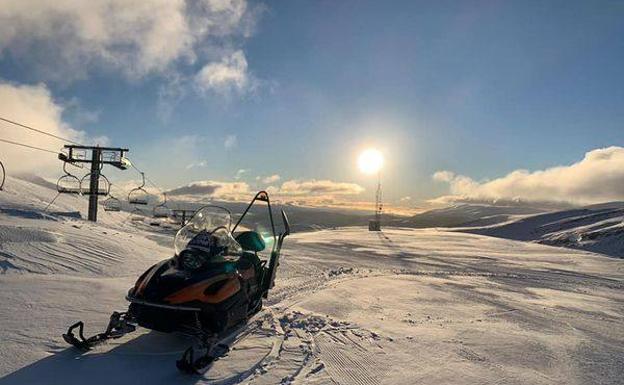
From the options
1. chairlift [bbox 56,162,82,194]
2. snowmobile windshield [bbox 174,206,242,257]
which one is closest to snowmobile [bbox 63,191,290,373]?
snowmobile windshield [bbox 174,206,242,257]

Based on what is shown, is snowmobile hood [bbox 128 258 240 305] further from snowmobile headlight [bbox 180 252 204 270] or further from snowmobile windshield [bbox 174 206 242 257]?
snowmobile windshield [bbox 174 206 242 257]

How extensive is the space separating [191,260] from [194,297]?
587 mm

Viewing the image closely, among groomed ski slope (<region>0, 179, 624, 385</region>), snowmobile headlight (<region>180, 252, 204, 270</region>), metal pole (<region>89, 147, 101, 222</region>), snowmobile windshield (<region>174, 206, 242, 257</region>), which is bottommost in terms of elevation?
groomed ski slope (<region>0, 179, 624, 385</region>)

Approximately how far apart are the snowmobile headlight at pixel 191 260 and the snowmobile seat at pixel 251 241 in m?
1.96

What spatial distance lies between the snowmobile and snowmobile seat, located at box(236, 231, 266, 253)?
3.28 feet

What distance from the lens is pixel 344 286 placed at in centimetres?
1012

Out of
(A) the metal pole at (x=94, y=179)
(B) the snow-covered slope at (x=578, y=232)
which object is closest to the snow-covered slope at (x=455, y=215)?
(B) the snow-covered slope at (x=578, y=232)

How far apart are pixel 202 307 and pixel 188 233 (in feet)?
5.03

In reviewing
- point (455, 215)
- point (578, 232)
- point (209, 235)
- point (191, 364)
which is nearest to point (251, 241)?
point (209, 235)

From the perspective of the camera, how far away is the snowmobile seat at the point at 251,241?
23.7 ft

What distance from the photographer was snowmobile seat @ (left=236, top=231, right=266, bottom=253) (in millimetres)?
7238

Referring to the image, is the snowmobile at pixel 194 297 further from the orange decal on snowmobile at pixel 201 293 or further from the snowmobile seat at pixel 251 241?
the snowmobile seat at pixel 251 241

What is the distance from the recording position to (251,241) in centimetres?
732


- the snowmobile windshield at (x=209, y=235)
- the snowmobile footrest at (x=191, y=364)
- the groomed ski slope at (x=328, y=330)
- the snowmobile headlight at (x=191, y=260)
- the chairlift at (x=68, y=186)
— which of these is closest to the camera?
the snowmobile footrest at (x=191, y=364)
